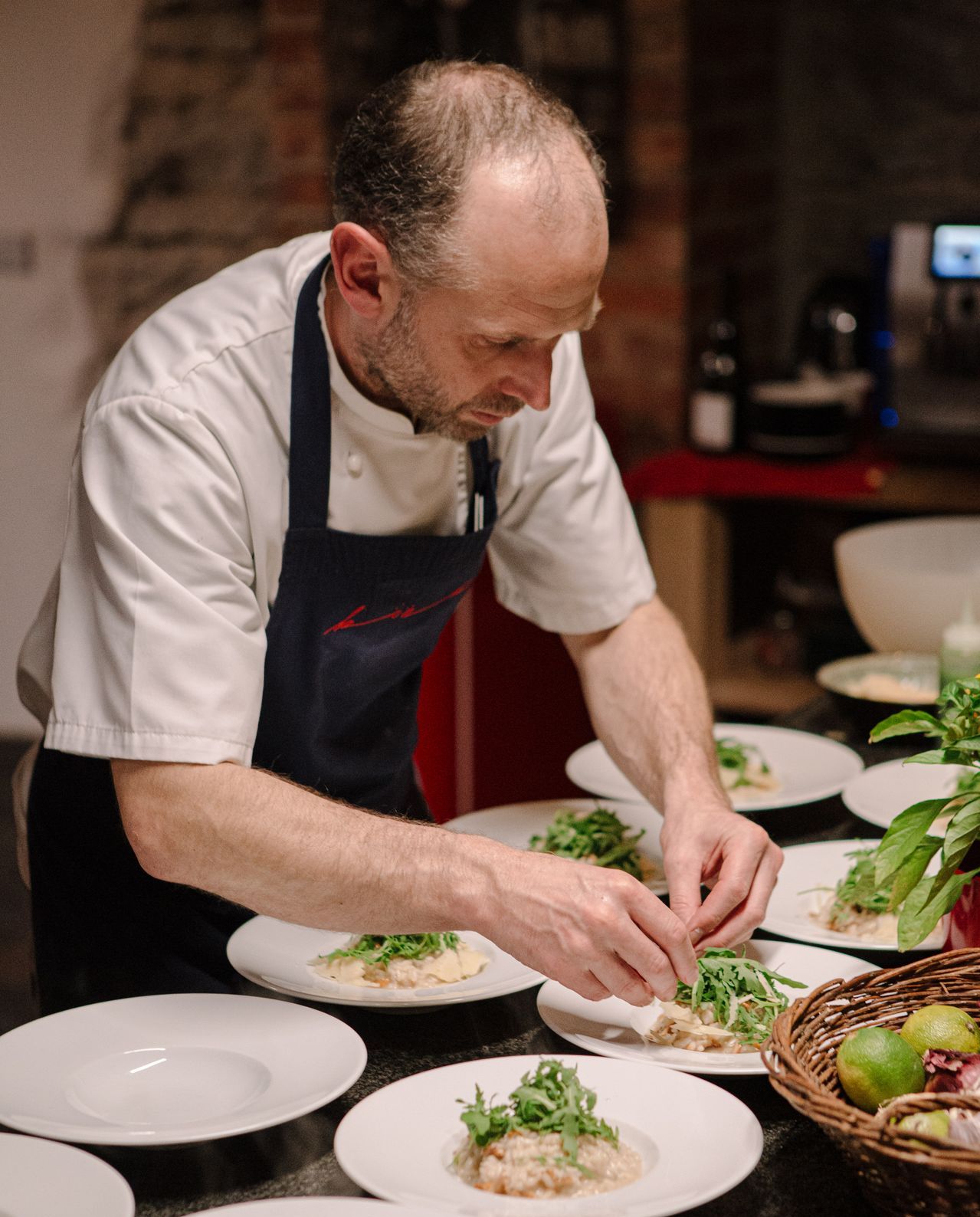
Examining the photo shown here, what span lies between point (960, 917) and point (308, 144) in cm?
328

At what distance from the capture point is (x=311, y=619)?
A: 1705mm

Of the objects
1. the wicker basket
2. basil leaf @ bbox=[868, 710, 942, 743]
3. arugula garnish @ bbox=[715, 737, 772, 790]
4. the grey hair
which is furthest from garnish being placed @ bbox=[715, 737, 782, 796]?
the grey hair

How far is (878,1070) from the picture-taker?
1122 millimetres

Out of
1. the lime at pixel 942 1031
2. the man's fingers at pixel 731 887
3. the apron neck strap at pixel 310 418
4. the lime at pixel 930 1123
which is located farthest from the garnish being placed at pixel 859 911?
the apron neck strap at pixel 310 418

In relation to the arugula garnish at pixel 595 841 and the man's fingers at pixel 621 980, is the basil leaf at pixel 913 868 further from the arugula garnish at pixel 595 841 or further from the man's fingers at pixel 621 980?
the arugula garnish at pixel 595 841

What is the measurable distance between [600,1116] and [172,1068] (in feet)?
1.22

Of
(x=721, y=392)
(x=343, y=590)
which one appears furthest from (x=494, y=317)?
(x=721, y=392)

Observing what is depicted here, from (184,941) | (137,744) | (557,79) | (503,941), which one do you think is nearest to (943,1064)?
(503,941)

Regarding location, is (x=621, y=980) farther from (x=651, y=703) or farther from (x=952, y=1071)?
(x=651, y=703)

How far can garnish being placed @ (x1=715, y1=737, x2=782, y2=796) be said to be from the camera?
1985 millimetres

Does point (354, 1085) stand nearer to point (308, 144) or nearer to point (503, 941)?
point (503, 941)

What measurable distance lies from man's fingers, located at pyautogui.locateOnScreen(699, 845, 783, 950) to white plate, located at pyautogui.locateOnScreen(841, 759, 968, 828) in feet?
1.21

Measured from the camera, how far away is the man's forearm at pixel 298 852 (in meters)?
1.39

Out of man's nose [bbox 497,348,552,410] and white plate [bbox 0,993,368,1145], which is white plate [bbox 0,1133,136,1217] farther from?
man's nose [bbox 497,348,552,410]
